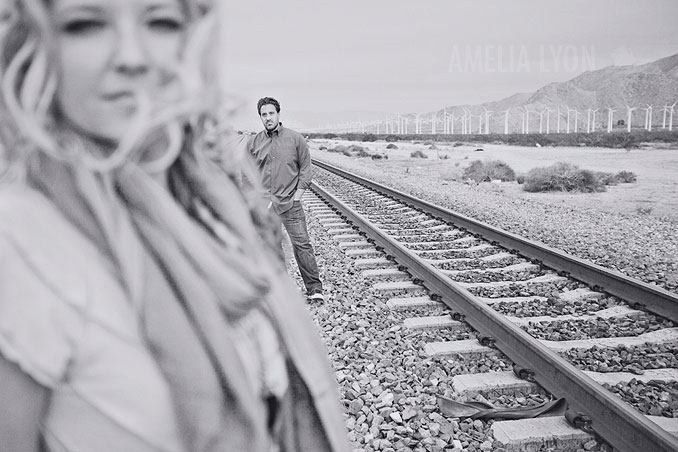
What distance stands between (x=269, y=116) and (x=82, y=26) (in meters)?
4.75

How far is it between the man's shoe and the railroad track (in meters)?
0.66

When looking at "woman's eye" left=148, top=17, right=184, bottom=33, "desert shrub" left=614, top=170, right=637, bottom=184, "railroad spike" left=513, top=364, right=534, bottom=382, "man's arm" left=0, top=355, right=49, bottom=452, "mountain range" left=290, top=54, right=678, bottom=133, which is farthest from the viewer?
"mountain range" left=290, top=54, right=678, bottom=133

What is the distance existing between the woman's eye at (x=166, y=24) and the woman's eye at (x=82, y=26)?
0.07 meters

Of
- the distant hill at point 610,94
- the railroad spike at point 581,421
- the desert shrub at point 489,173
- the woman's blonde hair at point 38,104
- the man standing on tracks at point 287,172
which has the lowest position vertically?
the railroad spike at point 581,421

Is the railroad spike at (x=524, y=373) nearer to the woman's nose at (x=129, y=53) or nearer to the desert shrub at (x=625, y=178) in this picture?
the woman's nose at (x=129, y=53)

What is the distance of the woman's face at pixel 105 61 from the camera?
0.79 meters

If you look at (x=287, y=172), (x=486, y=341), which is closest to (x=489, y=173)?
(x=287, y=172)

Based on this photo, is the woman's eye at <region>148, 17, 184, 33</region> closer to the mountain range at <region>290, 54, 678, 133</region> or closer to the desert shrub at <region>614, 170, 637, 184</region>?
the desert shrub at <region>614, 170, 637, 184</region>

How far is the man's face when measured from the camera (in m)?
5.44

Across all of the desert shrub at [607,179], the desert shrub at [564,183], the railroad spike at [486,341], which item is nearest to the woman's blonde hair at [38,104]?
the railroad spike at [486,341]

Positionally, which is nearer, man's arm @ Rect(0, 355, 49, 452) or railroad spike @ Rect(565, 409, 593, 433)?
man's arm @ Rect(0, 355, 49, 452)

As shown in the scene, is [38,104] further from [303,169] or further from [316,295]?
[316,295]

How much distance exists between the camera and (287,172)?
5742 mm

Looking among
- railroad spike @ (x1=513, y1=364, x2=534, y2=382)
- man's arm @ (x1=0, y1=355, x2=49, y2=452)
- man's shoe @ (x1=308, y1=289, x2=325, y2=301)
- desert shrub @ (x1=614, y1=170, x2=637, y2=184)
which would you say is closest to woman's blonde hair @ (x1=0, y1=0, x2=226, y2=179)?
man's arm @ (x1=0, y1=355, x2=49, y2=452)
